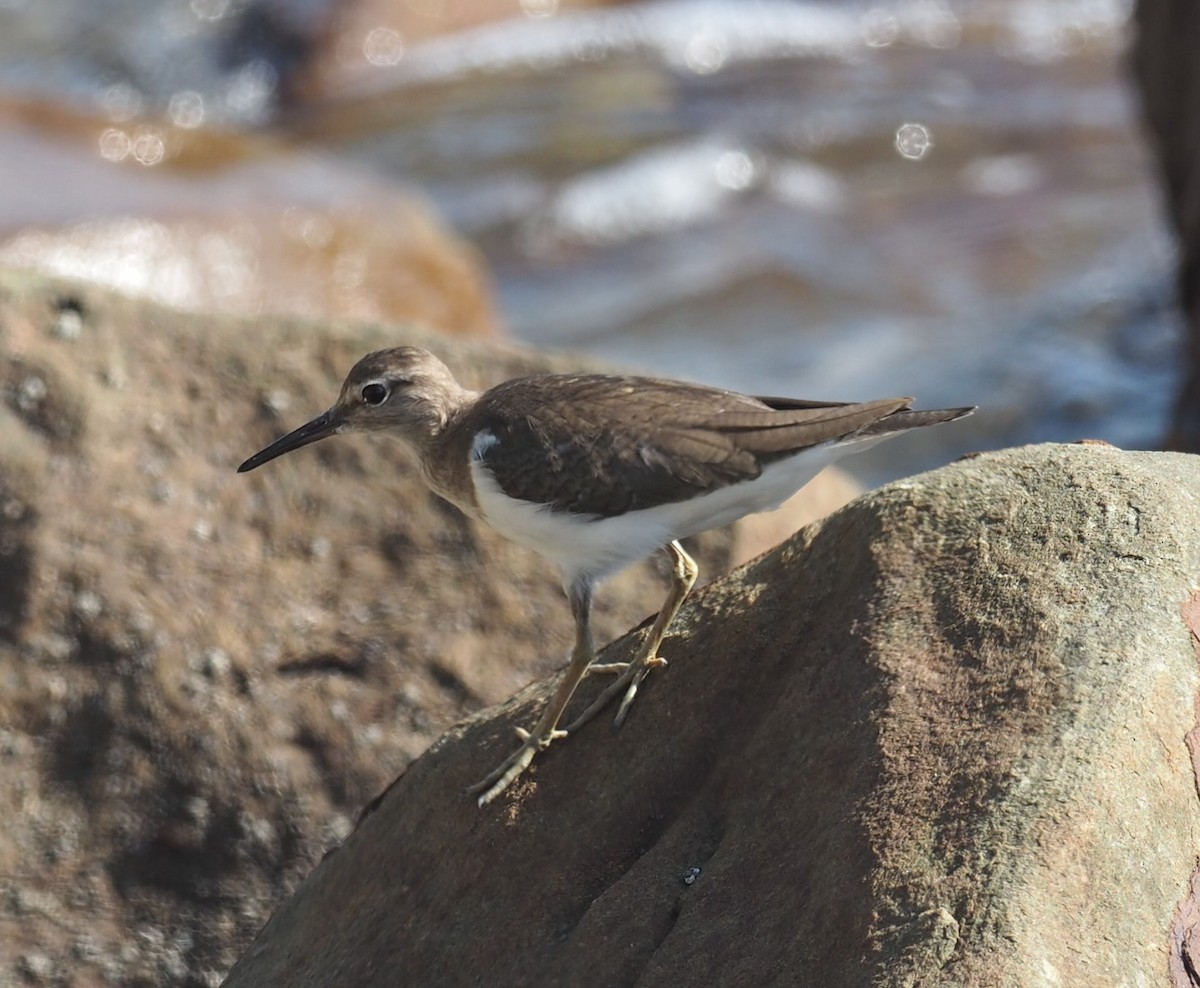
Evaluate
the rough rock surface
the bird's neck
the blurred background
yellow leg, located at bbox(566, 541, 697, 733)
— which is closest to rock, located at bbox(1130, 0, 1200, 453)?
the blurred background

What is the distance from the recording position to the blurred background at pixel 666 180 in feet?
32.3

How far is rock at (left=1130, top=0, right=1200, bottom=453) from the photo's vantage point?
9.55 m

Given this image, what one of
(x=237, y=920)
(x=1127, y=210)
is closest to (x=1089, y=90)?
(x=1127, y=210)

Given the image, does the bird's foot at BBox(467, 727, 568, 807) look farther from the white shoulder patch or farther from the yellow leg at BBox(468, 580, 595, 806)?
the white shoulder patch

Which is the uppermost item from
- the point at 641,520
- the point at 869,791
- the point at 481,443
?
the point at 481,443

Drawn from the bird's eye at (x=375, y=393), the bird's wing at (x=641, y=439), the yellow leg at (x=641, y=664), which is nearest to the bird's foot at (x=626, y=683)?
the yellow leg at (x=641, y=664)

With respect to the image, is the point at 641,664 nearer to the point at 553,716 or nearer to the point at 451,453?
the point at 553,716

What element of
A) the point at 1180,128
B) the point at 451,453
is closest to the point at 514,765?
the point at 451,453

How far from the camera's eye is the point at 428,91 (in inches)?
725

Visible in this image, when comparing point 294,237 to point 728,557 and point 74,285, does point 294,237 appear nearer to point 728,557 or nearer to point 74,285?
point 74,285

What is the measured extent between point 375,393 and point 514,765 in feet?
5.10

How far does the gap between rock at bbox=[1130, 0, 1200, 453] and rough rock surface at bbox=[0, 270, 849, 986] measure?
16.2ft

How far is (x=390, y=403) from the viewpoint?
5.20 meters

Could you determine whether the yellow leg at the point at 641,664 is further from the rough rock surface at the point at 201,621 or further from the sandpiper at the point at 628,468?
the rough rock surface at the point at 201,621
